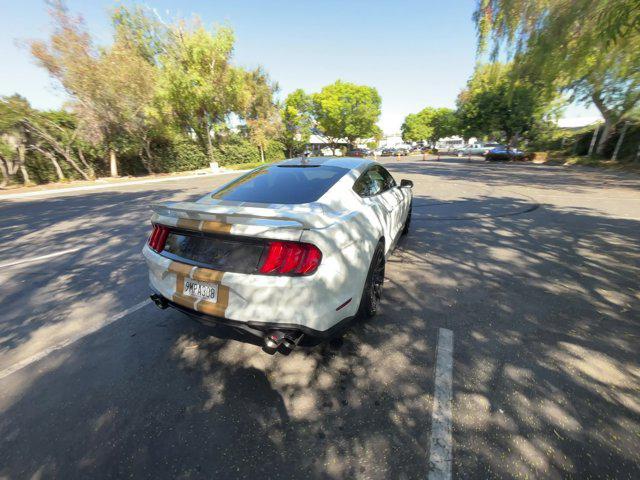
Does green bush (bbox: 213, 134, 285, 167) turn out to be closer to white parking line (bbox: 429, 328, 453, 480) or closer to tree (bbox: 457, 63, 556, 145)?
tree (bbox: 457, 63, 556, 145)

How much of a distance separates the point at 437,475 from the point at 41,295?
15.3 feet

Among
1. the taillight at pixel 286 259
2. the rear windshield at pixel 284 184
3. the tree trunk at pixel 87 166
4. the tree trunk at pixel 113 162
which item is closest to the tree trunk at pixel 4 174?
the tree trunk at pixel 87 166

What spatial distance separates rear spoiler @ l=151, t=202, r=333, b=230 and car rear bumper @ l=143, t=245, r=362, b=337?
1.14ft

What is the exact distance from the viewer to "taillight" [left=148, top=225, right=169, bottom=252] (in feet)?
8.14

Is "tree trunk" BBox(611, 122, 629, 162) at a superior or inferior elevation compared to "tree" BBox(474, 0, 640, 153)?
inferior

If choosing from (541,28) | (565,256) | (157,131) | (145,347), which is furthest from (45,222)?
(541,28)

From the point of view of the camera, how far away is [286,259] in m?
2.00

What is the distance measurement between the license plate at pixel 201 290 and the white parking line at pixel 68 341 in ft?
4.91

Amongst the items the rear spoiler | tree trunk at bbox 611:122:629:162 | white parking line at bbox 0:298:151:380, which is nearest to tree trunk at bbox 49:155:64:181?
white parking line at bbox 0:298:151:380

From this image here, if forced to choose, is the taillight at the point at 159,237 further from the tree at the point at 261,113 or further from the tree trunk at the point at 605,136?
the tree at the point at 261,113

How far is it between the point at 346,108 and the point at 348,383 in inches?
2104

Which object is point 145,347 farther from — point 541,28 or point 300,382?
point 541,28

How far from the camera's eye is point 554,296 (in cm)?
338

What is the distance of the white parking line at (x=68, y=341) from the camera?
2.42 metres
